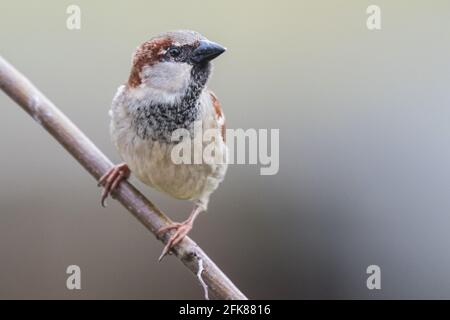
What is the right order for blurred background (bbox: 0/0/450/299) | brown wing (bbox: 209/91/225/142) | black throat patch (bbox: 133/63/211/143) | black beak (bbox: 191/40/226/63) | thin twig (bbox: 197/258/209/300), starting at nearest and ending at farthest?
thin twig (bbox: 197/258/209/300)
black beak (bbox: 191/40/226/63)
black throat patch (bbox: 133/63/211/143)
brown wing (bbox: 209/91/225/142)
blurred background (bbox: 0/0/450/299)

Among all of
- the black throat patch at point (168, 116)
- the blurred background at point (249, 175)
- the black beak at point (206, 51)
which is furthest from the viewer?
the blurred background at point (249, 175)

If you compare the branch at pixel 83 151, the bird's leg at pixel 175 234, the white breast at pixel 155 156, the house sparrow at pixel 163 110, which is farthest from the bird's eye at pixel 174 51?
the bird's leg at pixel 175 234

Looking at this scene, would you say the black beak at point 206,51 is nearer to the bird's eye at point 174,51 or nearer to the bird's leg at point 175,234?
the bird's eye at point 174,51

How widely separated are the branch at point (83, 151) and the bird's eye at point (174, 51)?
282 millimetres

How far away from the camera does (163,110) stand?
148 cm

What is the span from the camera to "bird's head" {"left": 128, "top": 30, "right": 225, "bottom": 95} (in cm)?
140

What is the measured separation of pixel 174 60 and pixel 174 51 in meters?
0.02

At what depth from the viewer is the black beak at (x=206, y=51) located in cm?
138

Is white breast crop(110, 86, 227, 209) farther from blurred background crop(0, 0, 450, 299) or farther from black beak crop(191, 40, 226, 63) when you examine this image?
blurred background crop(0, 0, 450, 299)

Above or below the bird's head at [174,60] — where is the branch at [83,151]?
below

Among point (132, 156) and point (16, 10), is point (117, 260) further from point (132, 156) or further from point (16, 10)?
point (16, 10)

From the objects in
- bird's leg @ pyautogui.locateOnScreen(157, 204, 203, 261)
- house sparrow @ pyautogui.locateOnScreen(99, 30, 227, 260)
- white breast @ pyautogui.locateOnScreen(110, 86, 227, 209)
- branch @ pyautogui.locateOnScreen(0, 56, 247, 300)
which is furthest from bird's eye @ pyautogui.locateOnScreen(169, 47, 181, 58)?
bird's leg @ pyautogui.locateOnScreen(157, 204, 203, 261)

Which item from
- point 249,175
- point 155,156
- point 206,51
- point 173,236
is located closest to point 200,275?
point 173,236

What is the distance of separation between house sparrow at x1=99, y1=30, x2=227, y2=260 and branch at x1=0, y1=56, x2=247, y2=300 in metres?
0.04
